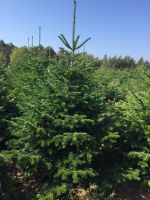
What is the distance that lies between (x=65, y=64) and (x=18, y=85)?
4.13m

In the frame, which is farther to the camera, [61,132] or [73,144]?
[61,132]

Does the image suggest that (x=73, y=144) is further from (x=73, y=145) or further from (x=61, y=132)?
(x=61, y=132)

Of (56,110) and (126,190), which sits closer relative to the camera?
(56,110)

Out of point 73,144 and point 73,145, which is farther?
point 73,145

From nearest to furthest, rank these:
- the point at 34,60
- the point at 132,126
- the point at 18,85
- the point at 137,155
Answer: the point at 137,155
the point at 132,126
the point at 18,85
the point at 34,60

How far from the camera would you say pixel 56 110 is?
707 centimetres

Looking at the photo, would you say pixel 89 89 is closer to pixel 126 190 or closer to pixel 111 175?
pixel 111 175

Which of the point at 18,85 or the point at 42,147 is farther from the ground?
the point at 18,85

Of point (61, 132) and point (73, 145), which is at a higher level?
point (61, 132)

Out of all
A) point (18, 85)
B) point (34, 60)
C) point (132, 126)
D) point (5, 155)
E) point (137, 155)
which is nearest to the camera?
point (5, 155)

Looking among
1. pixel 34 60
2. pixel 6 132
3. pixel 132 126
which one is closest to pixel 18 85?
pixel 34 60

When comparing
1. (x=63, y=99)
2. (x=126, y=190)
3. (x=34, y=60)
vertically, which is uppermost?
(x=34, y=60)

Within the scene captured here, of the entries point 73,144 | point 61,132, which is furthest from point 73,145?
point 61,132

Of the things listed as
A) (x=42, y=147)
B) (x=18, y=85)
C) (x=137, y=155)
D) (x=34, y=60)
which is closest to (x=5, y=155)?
(x=42, y=147)
